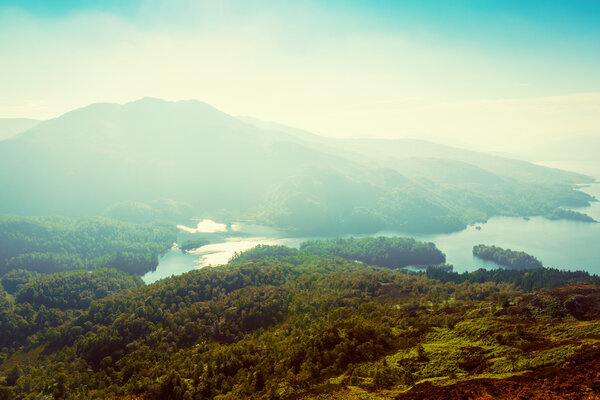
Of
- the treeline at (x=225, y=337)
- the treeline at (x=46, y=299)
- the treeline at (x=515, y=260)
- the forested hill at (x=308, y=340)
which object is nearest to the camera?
the forested hill at (x=308, y=340)

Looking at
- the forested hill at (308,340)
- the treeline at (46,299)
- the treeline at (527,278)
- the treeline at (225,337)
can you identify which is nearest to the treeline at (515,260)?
the treeline at (527,278)

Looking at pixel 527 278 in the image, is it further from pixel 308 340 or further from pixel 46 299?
pixel 46 299

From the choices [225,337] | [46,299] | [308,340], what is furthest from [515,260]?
[46,299]

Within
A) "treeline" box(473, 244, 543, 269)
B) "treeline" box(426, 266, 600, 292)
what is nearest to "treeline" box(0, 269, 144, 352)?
"treeline" box(426, 266, 600, 292)

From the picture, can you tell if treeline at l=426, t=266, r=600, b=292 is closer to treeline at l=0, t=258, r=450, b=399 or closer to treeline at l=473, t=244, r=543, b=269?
treeline at l=0, t=258, r=450, b=399

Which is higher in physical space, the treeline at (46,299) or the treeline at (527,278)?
the treeline at (527,278)

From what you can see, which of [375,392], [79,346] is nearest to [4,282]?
[79,346]

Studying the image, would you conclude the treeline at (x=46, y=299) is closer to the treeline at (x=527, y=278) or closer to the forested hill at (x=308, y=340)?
the forested hill at (x=308, y=340)
